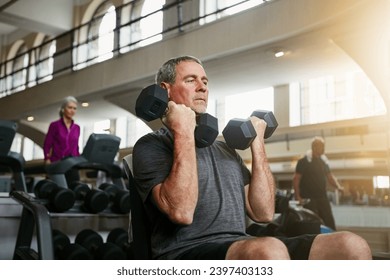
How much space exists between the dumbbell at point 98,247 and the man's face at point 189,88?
2.61 feet

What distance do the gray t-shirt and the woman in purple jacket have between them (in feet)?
3.77

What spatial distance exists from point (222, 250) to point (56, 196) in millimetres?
1126

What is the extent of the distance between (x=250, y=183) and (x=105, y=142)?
111cm

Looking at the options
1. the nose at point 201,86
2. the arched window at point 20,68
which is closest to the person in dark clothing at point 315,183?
the arched window at point 20,68

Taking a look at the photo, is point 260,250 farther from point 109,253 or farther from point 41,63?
point 41,63

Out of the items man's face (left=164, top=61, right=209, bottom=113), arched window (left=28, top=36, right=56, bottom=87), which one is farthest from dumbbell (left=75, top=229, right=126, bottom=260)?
man's face (left=164, top=61, right=209, bottom=113)

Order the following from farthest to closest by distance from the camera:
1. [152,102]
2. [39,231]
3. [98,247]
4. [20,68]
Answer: [20,68]
[98,247]
[39,231]
[152,102]

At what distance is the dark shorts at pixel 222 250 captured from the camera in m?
0.79

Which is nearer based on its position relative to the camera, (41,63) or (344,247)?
(344,247)

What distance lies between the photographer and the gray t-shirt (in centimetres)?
84

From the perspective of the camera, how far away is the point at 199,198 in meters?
0.87

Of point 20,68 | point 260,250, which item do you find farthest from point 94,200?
point 260,250

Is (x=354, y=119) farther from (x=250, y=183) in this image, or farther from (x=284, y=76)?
(x=250, y=183)

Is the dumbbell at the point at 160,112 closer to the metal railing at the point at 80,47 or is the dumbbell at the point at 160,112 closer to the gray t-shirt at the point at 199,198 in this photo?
the gray t-shirt at the point at 199,198
